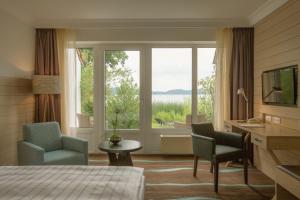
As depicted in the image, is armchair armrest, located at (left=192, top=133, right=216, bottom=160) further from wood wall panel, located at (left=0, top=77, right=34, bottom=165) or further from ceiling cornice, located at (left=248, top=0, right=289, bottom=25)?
wood wall panel, located at (left=0, top=77, right=34, bottom=165)

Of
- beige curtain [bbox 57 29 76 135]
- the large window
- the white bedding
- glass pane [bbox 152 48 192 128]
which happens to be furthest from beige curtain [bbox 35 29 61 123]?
the white bedding

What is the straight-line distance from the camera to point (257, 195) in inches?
127

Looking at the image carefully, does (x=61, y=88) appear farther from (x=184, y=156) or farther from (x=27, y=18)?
A: (x=184, y=156)

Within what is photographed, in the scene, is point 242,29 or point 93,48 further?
point 93,48

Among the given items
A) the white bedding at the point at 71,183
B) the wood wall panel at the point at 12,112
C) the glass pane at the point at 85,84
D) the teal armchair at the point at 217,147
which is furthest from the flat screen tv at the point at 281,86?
the wood wall panel at the point at 12,112

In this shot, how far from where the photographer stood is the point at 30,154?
3422 millimetres

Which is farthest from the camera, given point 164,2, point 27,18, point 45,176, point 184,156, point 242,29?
point 184,156

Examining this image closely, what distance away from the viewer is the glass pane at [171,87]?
205 inches

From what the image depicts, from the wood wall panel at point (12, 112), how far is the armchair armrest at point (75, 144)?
0.82m

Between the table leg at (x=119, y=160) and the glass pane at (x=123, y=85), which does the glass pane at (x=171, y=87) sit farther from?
the table leg at (x=119, y=160)

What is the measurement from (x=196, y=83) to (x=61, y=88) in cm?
253

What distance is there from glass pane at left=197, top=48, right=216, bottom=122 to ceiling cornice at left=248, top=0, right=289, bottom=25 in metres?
0.93

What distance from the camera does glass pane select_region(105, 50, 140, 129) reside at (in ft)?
17.1

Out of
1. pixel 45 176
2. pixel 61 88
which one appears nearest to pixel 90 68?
pixel 61 88
